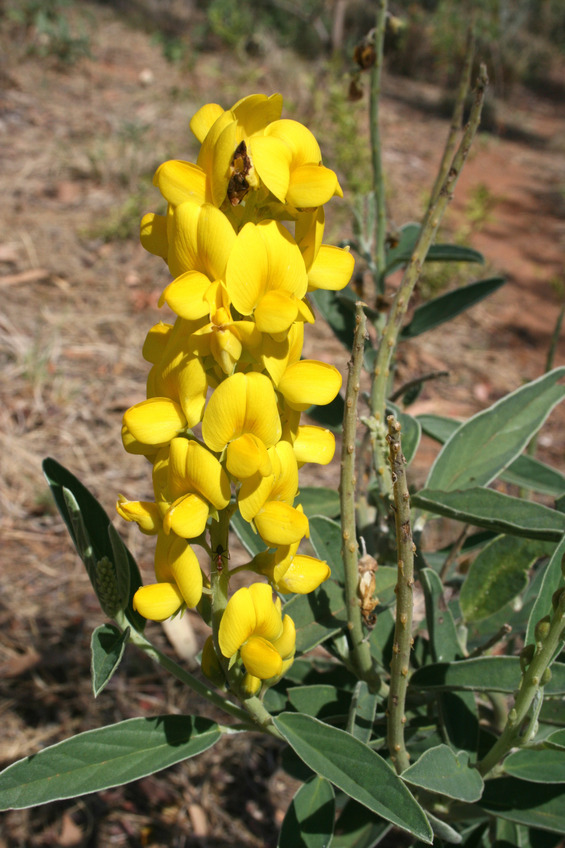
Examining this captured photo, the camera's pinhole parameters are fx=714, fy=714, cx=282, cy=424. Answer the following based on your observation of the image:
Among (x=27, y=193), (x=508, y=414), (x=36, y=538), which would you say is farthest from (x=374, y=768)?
(x=27, y=193)

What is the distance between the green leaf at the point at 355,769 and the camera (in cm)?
76

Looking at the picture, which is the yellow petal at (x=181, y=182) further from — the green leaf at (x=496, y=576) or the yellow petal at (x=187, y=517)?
the green leaf at (x=496, y=576)

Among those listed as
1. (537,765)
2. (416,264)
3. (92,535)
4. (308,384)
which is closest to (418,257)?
(416,264)

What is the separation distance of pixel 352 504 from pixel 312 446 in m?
0.08

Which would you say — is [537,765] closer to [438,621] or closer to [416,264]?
[438,621]

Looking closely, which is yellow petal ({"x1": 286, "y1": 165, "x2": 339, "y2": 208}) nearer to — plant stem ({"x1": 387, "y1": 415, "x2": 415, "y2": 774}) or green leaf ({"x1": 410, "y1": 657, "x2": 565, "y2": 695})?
plant stem ({"x1": 387, "y1": 415, "x2": 415, "y2": 774})

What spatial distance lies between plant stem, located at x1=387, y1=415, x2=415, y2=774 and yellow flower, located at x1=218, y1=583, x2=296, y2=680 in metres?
0.14

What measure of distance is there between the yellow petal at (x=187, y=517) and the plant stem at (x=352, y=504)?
16 centimetres

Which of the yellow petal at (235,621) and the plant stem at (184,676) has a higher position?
the yellow petal at (235,621)

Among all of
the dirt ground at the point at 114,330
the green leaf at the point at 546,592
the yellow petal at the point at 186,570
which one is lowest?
the dirt ground at the point at 114,330

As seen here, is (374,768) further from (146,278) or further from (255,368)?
(146,278)

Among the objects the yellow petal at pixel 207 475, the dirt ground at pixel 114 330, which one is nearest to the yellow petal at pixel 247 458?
the yellow petal at pixel 207 475

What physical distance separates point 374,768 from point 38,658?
1360 mm

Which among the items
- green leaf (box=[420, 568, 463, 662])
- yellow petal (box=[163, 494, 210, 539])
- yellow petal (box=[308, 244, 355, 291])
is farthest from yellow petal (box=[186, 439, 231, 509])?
green leaf (box=[420, 568, 463, 662])
